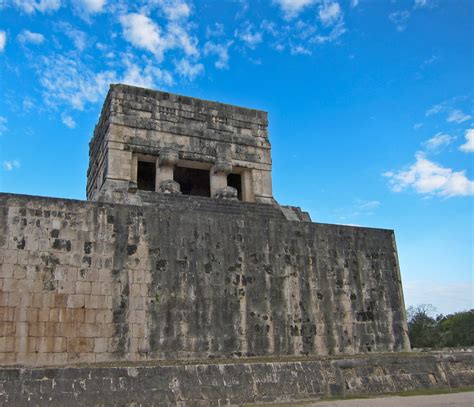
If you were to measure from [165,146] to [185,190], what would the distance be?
3317mm

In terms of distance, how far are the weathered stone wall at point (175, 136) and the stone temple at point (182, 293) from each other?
0.04 metres

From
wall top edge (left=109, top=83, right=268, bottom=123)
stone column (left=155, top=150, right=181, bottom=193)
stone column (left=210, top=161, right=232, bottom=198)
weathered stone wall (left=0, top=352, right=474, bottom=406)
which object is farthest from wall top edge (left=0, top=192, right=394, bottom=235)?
weathered stone wall (left=0, top=352, right=474, bottom=406)

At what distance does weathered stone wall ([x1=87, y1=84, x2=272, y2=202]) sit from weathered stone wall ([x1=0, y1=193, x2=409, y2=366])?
6.43 ft

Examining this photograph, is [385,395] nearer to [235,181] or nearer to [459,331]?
[235,181]

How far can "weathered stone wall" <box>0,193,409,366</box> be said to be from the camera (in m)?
9.36

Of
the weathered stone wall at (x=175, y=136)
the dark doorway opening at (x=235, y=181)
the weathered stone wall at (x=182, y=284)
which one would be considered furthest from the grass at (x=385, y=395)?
the dark doorway opening at (x=235, y=181)

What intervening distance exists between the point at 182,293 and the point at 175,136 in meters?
5.39

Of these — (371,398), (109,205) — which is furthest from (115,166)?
(371,398)

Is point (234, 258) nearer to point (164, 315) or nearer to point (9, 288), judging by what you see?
point (164, 315)

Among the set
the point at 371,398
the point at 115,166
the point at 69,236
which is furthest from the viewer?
the point at 115,166

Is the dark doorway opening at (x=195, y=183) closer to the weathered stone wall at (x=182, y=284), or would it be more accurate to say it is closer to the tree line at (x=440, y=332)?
the weathered stone wall at (x=182, y=284)

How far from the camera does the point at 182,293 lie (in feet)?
34.2

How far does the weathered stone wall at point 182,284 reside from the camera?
936 centimetres

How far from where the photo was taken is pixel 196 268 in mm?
10781
